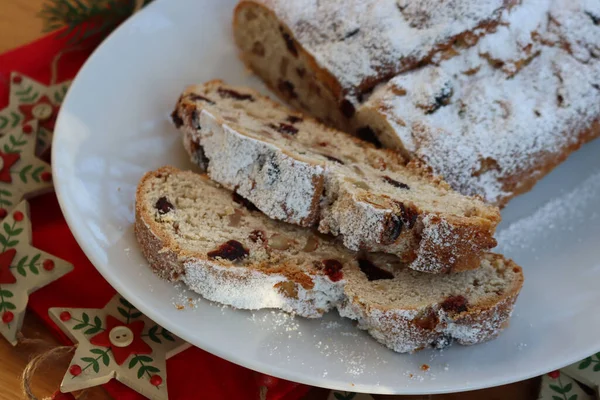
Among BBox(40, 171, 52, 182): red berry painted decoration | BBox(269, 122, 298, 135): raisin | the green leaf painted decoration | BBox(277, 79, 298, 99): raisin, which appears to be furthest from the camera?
BBox(277, 79, 298, 99): raisin

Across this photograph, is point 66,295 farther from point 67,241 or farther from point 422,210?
point 422,210

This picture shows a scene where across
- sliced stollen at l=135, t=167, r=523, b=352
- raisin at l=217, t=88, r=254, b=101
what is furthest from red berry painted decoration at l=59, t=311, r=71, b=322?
raisin at l=217, t=88, r=254, b=101

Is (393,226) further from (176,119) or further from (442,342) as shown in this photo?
(176,119)

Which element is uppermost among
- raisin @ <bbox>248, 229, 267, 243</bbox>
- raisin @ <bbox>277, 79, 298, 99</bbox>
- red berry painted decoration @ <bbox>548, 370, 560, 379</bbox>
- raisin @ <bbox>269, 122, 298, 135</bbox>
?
raisin @ <bbox>277, 79, 298, 99</bbox>

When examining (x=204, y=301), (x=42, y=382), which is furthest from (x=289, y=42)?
(x=42, y=382)

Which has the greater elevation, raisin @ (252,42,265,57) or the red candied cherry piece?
raisin @ (252,42,265,57)

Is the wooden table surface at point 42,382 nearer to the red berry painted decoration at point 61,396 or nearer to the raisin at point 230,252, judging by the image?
the red berry painted decoration at point 61,396

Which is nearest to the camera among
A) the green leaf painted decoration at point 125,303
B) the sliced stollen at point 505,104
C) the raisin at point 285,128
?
the green leaf painted decoration at point 125,303

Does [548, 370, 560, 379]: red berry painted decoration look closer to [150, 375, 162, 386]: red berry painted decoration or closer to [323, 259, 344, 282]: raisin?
[323, 259, 344, 282]: raisin

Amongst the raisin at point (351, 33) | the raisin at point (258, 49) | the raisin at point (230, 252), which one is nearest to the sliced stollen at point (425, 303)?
the raisin at point (230, 252)
